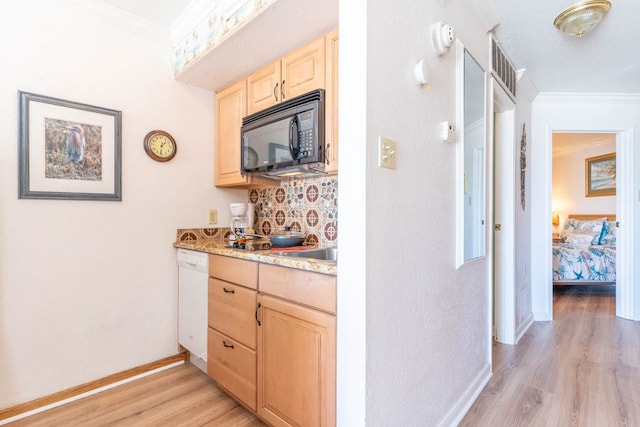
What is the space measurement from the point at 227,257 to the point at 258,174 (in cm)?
69

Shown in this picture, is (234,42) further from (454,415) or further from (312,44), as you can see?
(454,415)

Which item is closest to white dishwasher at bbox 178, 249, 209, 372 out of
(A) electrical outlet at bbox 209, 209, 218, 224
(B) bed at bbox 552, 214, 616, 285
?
(A) electrical outlet at bbox 209, 209, 218, 224

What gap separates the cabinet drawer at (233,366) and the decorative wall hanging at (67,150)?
3.63 feet

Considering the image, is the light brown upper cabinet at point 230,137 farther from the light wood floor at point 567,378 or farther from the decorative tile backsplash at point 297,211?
the light wood floor at point 567,378

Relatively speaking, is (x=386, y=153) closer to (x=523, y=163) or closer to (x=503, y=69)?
(x=503, y=69)

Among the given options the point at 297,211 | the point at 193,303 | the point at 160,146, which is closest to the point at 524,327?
the point at 297,211

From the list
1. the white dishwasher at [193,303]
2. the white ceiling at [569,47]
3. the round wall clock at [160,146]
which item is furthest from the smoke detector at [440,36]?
the round wall clock at [160,146]

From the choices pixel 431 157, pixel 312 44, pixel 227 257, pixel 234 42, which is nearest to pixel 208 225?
pixel 227 257

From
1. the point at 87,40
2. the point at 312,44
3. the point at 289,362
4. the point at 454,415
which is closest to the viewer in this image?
the point at 289,362

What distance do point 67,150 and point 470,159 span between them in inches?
88.7

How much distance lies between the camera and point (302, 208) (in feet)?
7.56

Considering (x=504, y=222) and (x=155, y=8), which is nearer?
(x=155, y=8)

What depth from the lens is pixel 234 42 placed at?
175 centimetres

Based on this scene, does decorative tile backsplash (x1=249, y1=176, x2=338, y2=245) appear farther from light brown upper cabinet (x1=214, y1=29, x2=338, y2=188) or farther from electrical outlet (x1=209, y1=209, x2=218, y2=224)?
electrical outlet (x1=209, y1=209, x2=218, y2=224)
